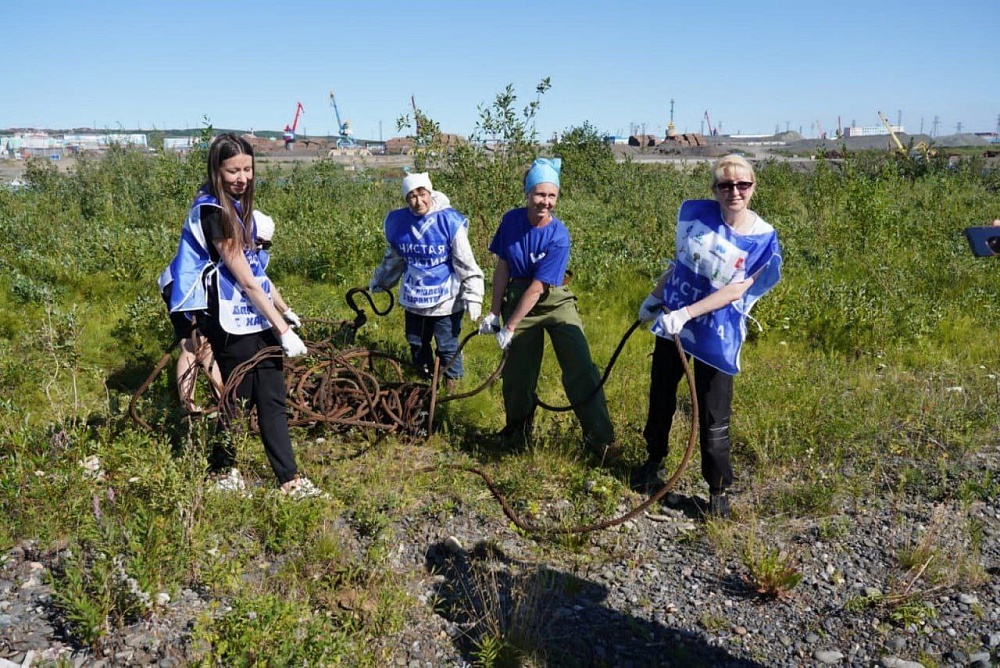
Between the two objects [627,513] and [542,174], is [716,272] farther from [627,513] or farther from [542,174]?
[627,513]

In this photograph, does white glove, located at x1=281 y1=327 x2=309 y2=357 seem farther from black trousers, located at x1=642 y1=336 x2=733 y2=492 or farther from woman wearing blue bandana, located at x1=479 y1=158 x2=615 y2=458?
black trousers, located at x1=642 y1=336 x2=733 y2=492

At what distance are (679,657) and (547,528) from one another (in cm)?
98

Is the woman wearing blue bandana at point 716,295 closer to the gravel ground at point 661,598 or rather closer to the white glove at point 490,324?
the gravel ground at point 661,598

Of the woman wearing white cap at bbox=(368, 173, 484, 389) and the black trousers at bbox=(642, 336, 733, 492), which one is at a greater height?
the woman wearing white cap at bbox=(368, 173, 484, 389)

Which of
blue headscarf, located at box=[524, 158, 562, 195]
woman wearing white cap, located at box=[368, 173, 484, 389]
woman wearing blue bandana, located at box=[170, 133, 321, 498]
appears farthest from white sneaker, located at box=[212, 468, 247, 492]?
blue headscarf, located at box=[524, 158, 562, 195]

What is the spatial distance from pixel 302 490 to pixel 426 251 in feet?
6.04

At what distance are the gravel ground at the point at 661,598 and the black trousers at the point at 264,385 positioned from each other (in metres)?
0.69

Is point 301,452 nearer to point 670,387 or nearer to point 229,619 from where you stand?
point 229,619

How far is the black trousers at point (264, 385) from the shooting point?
12.0ft

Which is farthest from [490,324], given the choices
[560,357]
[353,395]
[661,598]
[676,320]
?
[661,598]

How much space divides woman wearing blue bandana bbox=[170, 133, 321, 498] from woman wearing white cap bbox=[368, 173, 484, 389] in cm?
122

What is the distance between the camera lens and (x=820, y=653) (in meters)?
2.87

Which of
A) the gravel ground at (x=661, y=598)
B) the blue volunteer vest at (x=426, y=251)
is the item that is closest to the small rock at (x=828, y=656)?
the gravel ground at (x=661, y=598)

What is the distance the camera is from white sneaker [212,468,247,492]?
3.60 m
